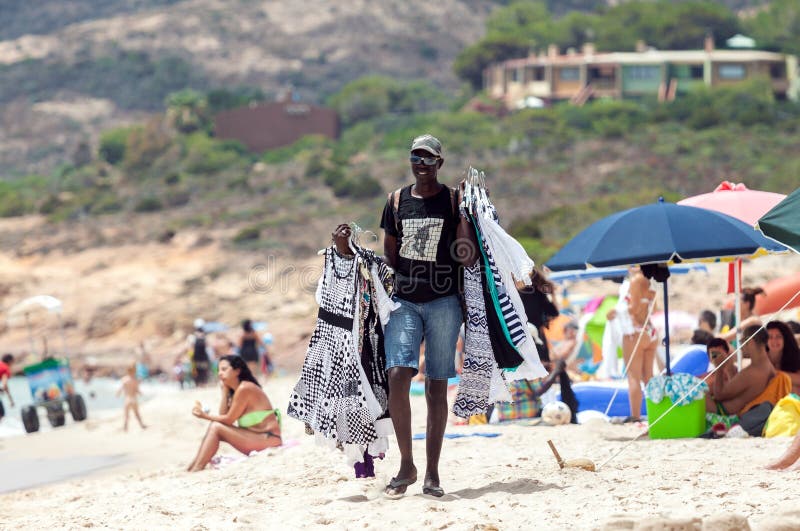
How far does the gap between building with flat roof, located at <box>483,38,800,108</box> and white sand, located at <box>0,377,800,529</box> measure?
47.5 metres

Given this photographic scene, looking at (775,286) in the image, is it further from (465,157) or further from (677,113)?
(677,113)

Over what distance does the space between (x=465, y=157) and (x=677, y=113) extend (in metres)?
9.25

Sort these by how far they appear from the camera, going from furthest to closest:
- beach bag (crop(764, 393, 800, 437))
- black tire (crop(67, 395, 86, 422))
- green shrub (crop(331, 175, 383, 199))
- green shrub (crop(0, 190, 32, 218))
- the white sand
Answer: green shrub (crop(0, 190, 32, 218)) → green shrub (crop(331, 175, 383, 199)) → black tire (crop(67, 395, 86, 422)) → beach bag (crop(764, 393, 800, 437)) → the white sand

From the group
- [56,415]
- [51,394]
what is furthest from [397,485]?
[51,394]

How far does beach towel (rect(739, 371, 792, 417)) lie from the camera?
23.5 feet

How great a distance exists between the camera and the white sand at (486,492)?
4.80 metres

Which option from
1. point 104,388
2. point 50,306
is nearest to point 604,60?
point 104,388

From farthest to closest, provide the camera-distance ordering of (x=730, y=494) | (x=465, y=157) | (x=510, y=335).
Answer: (x=465, y=157) < (x=510, y=335) < (x=730, y=494)

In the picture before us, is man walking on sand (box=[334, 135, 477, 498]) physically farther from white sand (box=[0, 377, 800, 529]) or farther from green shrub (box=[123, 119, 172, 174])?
green shrub (box=[123, 119, 172, 174])

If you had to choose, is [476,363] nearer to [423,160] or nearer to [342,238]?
[342,238]


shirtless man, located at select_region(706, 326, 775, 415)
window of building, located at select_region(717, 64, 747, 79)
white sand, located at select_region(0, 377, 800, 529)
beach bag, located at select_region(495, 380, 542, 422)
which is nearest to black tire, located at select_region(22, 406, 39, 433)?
white sand, located at select_region(0, 377, 800, 529)

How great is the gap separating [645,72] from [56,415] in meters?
45.7

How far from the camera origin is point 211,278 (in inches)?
1266

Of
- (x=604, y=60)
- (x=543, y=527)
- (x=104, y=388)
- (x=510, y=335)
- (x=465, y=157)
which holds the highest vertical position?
(x=604, y=60)
